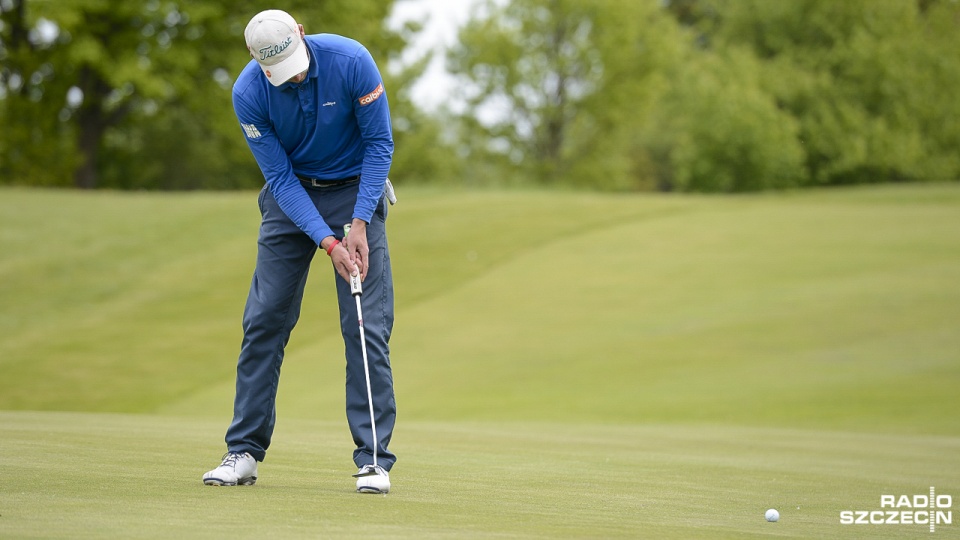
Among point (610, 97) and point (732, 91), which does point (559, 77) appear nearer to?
point (610, 97)

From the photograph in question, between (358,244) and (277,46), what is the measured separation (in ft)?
3.13

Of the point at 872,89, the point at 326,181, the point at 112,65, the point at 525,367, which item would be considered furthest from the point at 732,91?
the point at 326,181

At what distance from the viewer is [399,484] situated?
550 centimetres

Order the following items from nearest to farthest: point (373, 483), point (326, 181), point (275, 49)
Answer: point (373, 483), point (275, 49), point (326, 181)

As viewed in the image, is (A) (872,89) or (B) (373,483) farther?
(A) (872,89)

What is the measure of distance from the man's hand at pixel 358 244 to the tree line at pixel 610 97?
38.6m

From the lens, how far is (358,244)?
5375mm

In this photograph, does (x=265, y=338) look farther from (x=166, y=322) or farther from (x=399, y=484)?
(x=166, y=322)

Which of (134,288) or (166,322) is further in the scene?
(134,288)

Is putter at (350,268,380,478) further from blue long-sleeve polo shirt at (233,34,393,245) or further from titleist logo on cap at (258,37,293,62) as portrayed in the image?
titleist logo on cap at (258,37,293,62)

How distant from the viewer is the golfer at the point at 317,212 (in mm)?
5336

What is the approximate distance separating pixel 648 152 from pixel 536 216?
133 feet

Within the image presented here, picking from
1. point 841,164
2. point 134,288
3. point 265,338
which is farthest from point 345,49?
point 841,164

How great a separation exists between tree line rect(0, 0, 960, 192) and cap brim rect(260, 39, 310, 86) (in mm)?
38639
